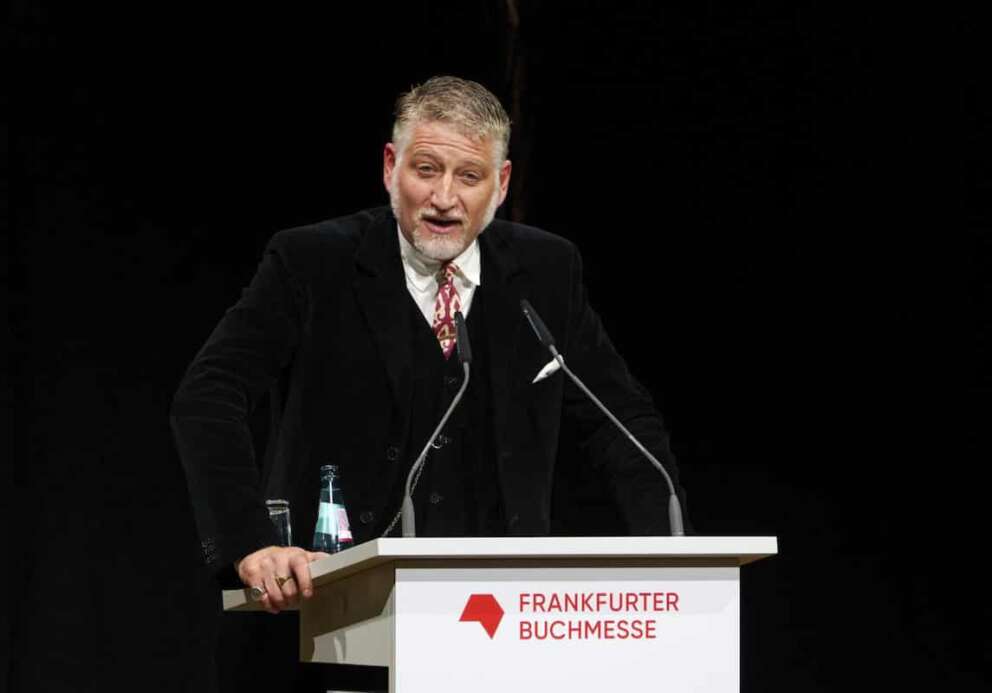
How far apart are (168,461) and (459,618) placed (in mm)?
1708

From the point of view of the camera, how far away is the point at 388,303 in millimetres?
2482

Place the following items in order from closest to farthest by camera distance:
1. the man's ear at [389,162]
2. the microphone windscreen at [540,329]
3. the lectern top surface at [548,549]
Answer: the lectern top surface at [548,549] < the microphone windscreen at [540,329] < the man's ear at [389,162]

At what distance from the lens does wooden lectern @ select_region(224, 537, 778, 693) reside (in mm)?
1740

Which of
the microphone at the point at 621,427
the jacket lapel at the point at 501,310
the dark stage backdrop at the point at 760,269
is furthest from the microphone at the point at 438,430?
the dark stage backdrop at the point at 760,269

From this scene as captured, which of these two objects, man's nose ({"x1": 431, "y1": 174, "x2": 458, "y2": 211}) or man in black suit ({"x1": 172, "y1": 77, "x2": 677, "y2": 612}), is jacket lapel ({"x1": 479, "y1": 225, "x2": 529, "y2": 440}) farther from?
man's nose ({"x1": 431, "y1": 174, "x2": 458, "y2": 211})

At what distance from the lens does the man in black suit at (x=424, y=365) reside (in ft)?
7.80

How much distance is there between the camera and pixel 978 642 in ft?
12.7

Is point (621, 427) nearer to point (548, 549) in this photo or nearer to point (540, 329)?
point (540, 329)

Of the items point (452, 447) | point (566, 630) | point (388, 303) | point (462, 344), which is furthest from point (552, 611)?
point (388, 303)

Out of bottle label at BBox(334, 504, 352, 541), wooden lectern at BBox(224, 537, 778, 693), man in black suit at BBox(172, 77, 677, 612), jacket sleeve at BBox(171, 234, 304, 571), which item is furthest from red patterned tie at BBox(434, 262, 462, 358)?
wooden lectern at BBox(224, 537, 778, 693)

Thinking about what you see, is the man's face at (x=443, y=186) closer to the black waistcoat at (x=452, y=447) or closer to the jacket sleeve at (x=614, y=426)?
the black waistcoat at (x=452, y=447)

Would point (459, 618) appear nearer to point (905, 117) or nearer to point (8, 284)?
point (8, 284)

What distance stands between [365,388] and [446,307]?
0.69 feet

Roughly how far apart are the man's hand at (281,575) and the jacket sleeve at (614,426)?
615mm
